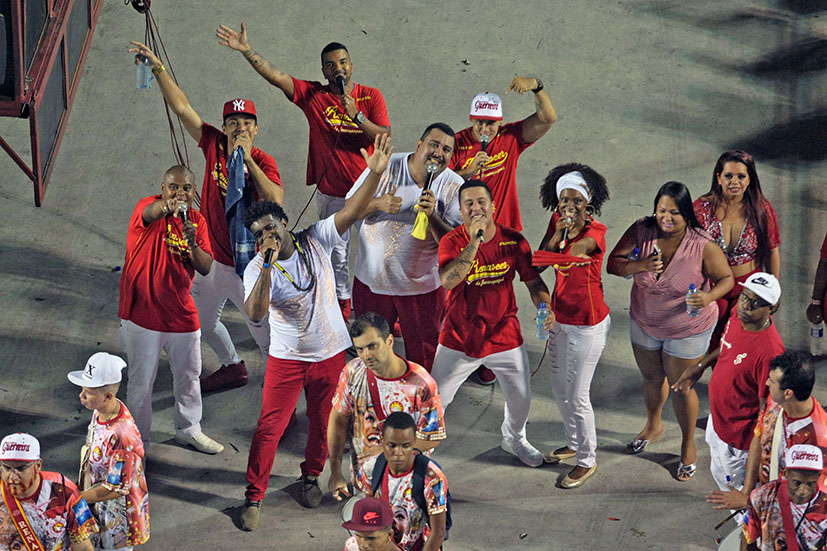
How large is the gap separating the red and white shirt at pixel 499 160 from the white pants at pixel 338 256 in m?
1.00

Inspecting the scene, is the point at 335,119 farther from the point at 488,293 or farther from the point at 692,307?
the point at 692,307

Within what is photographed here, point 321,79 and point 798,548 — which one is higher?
point 321,79

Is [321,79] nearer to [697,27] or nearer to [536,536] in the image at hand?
[697,27]

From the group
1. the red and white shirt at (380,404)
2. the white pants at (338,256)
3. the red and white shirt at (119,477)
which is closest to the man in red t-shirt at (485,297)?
the red and white shirt at (380,404)

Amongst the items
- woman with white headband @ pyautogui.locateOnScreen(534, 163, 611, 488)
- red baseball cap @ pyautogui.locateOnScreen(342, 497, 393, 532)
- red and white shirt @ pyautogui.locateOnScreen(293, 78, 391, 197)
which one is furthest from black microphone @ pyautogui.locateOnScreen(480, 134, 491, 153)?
red baseball cap @ pyautogui.locateOnScreen(342, 497, 393, 532)

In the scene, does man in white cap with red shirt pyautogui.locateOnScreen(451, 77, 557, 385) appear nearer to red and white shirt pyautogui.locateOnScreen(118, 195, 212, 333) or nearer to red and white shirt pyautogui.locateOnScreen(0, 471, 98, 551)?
red and white shirt pyautogui.locateOnScreen(118, 195, 212, 333)

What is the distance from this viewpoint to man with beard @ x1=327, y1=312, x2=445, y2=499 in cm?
734

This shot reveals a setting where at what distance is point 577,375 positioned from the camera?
8.36 meters

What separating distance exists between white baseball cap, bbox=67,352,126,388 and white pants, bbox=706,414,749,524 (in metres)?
3.37

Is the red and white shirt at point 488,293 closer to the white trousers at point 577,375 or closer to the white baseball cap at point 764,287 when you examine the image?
the white trousers at point 577,375

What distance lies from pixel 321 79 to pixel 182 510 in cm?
522

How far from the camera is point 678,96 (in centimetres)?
1238

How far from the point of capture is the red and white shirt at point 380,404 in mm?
7395

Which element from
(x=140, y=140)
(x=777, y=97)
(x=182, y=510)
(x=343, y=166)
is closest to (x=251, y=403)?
(x=182, y=510)
